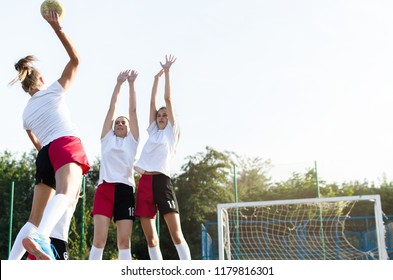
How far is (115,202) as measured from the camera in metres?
5.26

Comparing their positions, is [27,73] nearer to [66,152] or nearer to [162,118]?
[66,152]

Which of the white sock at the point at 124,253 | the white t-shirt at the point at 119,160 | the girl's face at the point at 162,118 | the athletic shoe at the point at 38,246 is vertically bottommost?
the white sock at the point at 124,253

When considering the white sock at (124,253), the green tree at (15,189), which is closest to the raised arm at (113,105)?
the white sock at (124,253)

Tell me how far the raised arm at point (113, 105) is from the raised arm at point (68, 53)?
1763 millimetres

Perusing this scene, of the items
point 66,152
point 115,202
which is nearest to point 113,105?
point 115,202

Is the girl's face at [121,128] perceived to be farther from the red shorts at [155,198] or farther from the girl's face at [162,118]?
the red shorts at [155,198]

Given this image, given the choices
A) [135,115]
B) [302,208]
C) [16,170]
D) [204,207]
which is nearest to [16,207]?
[16,170]

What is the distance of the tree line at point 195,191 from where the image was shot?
16953 mm

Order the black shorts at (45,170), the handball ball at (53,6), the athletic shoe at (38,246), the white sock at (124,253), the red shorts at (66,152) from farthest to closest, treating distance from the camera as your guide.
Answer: the white sock at (124,253), the handball ball at (53,6), the black shorts at (45,170), the red shorts at (66,152), the athletic shoe at (38,246)

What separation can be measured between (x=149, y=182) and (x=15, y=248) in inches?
66.2

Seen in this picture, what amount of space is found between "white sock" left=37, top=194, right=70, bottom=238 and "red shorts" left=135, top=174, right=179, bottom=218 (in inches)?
72.0

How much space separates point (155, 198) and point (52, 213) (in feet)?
6.36

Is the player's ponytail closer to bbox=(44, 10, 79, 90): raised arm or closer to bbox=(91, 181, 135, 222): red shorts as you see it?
bbox=(44, 10, 79, 90): raised arm

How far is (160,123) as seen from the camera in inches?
225
